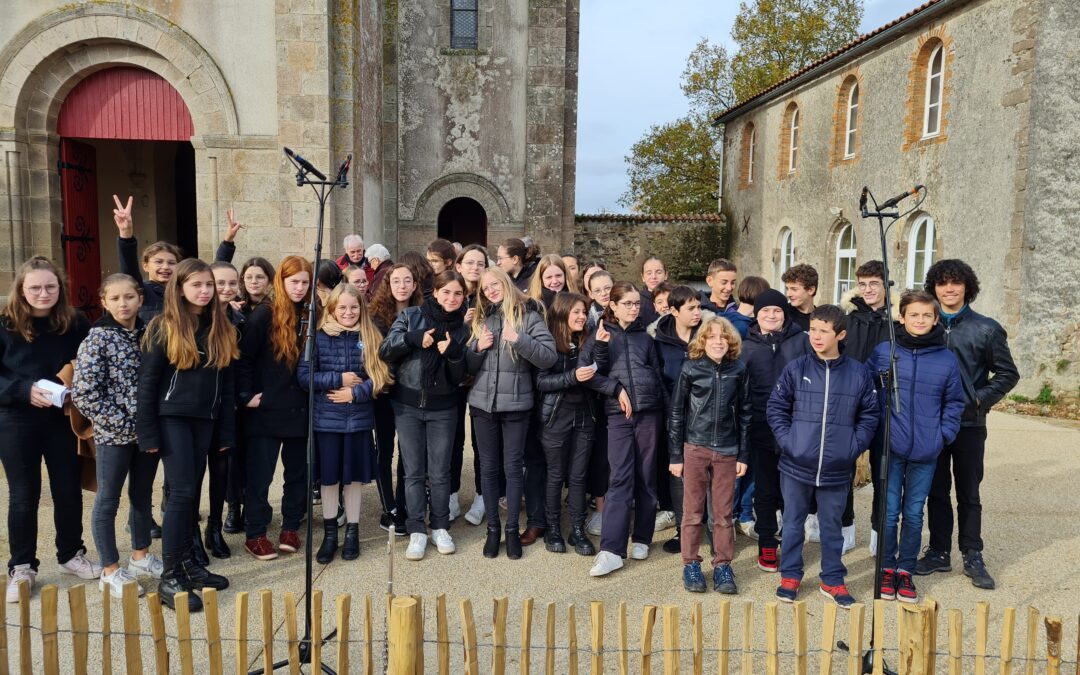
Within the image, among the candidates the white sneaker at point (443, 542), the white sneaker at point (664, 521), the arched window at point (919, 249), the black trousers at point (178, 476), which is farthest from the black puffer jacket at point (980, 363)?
the arched window at point (919, 249)

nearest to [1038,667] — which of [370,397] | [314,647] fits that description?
[314,647]

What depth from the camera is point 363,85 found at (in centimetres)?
1012

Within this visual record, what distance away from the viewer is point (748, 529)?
16.7ft

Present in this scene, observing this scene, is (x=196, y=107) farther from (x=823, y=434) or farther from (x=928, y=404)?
(x=928, y=404)

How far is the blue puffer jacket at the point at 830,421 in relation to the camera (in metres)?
3.90

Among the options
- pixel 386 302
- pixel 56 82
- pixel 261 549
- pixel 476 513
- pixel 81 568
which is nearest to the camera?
pixel 81 568

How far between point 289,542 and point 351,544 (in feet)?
1.33

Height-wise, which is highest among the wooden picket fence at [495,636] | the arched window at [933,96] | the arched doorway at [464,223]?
the arched window at [933,96]

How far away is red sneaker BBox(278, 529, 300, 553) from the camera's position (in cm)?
457

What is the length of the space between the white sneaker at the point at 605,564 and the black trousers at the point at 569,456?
Answer: 40 cm

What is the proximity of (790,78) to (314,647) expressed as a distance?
1676 centimetres

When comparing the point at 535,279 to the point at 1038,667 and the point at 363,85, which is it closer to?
the point at 1038,667

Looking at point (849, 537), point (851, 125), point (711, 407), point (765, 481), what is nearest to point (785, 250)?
point (851, 125)

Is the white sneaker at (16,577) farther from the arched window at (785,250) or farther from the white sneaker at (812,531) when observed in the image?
the arched window at (785,250)
